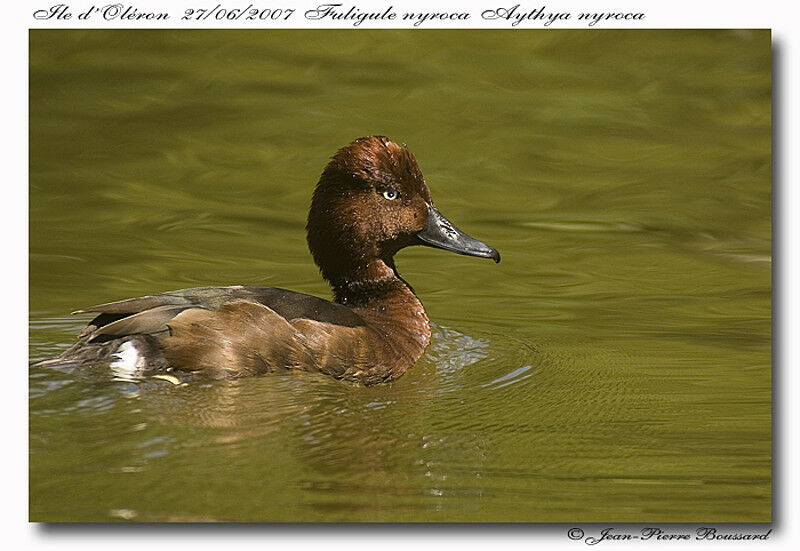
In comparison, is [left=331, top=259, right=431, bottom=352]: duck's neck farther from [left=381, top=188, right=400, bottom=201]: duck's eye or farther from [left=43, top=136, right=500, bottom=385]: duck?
[left=381, top=188, right=400, bottom=201]: duck's eye

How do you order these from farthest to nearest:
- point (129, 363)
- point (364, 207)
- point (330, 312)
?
1. point (364, 207)
2. point (330, 312)
3. point (129, 363)

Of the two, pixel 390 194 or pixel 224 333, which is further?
pixel 390 194

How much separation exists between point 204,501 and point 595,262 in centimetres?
435

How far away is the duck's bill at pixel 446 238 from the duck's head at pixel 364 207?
0.06 metres

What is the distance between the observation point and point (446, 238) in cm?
744

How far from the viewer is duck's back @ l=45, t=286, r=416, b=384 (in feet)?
20.9

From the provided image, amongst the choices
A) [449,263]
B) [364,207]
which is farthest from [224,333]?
[449,263]

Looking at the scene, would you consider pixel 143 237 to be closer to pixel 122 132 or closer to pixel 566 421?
pixel 122 132

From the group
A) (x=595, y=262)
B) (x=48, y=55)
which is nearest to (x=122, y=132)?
(x=48, y=55)

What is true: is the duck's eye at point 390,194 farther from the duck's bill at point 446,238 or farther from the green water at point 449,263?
the green water at point 449,263

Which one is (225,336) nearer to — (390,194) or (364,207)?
(364,207)

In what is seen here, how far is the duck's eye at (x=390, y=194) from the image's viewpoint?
23.6 ft

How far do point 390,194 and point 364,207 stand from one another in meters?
0.17

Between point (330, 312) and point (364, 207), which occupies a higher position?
point (364, 207)
